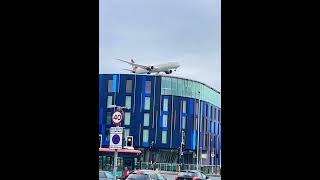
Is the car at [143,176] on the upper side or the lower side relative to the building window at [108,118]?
lower

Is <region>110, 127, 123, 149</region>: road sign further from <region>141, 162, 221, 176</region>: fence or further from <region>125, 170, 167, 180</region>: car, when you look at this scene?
<region>141, 162, 221, 176</region>: fence

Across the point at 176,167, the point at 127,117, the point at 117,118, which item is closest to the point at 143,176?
the point at 117,118

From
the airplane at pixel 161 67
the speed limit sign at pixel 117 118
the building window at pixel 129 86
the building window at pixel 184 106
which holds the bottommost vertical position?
the speed limit sign at pixel 117 118

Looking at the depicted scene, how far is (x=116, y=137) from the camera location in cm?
682

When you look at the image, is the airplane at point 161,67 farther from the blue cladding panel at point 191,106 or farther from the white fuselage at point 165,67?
the blue cladding panel at point 191,106

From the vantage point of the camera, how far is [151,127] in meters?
30.3

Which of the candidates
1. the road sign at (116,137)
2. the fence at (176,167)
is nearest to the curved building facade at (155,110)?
the fence at (176,167)

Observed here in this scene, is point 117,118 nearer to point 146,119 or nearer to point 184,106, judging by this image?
point 146,119

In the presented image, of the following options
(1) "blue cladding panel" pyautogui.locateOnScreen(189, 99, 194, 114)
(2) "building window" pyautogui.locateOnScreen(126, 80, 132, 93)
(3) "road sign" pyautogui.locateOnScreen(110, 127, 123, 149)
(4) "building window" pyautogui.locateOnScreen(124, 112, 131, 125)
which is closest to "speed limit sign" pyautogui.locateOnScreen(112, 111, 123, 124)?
(3) "road sign" pyautogui.locateOnScreen(110, 127, 123, 149)

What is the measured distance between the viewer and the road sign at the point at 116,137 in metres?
6.73

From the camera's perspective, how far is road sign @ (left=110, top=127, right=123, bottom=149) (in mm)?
6726
